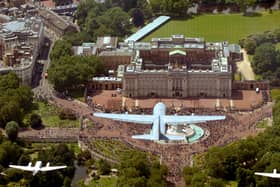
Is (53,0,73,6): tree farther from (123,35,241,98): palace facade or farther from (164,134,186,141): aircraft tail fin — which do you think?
(164,134,186,141): aircraft tail fin

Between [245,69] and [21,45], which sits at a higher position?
[21,45]

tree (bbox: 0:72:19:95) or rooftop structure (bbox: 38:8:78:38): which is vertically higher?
rooftop structure (bbox: 38:8:78:38)

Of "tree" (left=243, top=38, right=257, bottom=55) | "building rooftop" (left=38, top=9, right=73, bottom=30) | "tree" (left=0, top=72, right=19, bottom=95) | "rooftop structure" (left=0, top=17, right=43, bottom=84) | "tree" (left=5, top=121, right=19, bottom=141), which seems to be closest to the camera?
"tree" (left=5, top=121, right=19, bottom=141)

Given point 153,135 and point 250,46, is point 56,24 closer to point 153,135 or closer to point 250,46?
point 250,46

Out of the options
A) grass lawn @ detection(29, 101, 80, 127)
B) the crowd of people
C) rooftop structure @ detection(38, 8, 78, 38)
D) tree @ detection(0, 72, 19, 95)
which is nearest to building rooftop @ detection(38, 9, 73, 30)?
rooftop structure @ detection(38, 8, 78, 38)

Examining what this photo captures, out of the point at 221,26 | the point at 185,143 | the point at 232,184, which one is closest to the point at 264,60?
the point at 221,26

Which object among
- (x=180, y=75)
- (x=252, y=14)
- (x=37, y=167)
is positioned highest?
(x=252, y=14)
